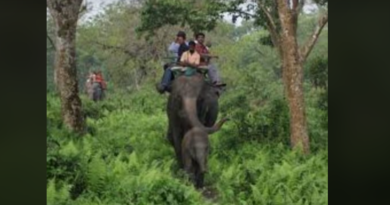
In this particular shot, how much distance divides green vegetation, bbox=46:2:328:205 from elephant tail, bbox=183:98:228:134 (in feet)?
0.29

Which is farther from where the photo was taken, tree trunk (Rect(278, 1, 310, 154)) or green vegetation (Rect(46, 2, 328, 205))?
tree trunk (Rect(278, 1, 310, 154))

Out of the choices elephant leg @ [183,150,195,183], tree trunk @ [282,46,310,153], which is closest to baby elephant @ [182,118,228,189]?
elephant leg @ [183,150,195,183]

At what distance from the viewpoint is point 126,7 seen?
4.00 meters

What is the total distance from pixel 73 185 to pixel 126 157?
0.47 metres

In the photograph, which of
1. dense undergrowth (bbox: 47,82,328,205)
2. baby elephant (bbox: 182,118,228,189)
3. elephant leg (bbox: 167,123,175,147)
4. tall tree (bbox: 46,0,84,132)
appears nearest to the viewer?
dense undergrowth (bbox: 47,82,328,205)

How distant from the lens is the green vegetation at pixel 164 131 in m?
3.58

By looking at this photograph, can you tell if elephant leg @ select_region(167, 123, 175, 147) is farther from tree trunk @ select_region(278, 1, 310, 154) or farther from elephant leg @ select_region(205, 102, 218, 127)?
tree trunk @ select_region(278, 1, 310, 154)

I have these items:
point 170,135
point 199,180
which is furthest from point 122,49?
point 199,180

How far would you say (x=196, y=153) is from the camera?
12.0ft

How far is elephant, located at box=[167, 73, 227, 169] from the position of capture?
12.4 ft

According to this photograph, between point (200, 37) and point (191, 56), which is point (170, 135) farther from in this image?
point (200, 37)

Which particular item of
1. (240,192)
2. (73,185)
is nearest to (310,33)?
(240,192)

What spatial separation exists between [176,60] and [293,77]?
2.28 ft
